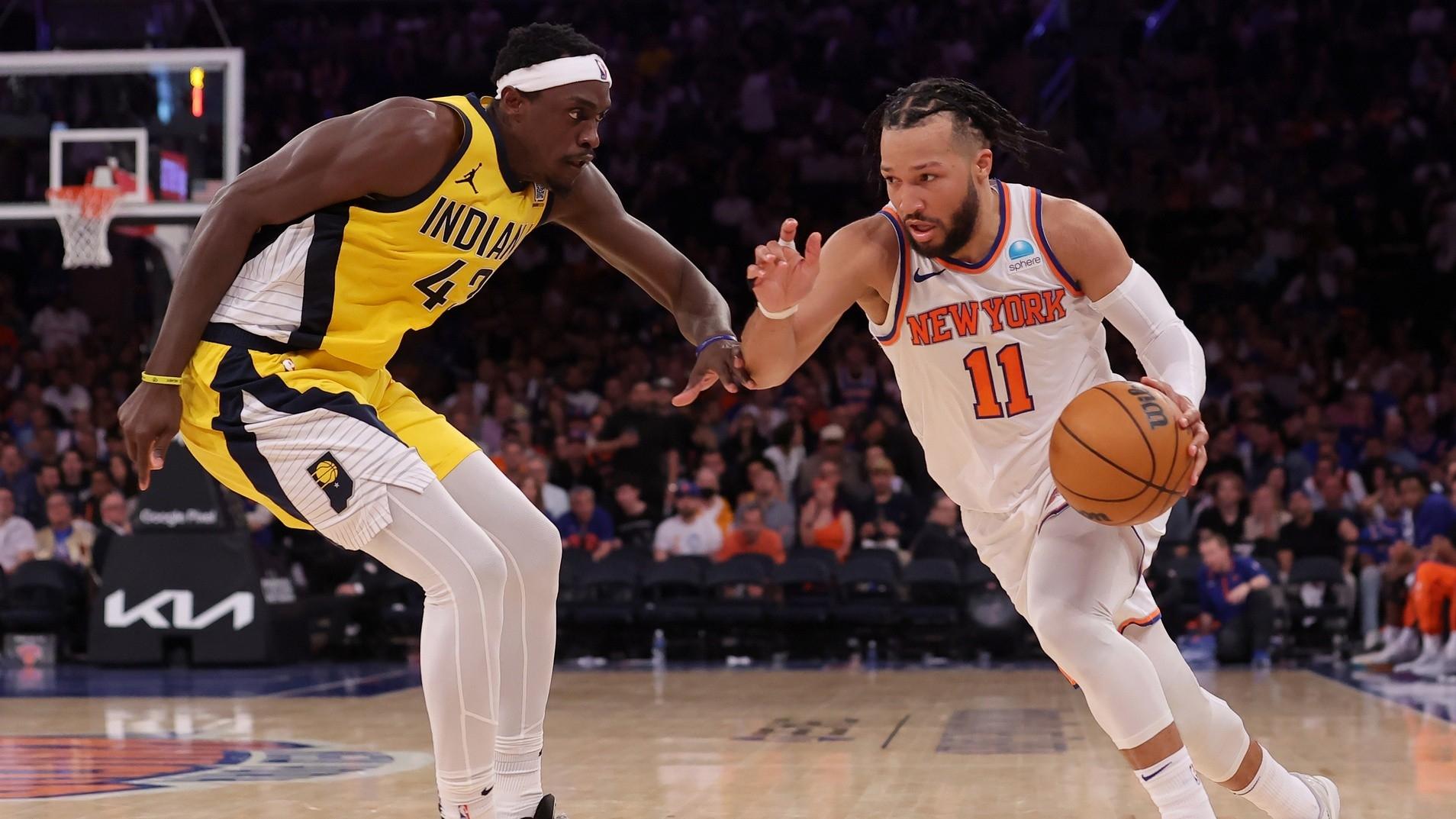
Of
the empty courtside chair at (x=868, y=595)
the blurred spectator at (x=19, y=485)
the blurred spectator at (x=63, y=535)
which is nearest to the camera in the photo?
the empty courtside chair at (x=868, y=595)

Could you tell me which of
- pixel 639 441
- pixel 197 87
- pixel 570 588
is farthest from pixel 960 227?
pixel 639 441

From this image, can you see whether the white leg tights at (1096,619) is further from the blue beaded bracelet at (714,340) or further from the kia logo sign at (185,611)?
the kia logo sign at (185,611)

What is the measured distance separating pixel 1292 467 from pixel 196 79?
9061 mm

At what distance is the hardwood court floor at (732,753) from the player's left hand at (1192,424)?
70.1 inches

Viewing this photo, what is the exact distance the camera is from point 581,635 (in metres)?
12.9

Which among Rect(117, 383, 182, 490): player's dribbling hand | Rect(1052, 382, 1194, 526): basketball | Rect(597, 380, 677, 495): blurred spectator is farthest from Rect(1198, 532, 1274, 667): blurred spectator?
Rect(117, 383, 182, 490): player's dribbling hand

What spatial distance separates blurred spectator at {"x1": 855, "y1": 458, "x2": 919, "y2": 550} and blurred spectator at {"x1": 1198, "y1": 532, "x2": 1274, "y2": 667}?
2.25 metres

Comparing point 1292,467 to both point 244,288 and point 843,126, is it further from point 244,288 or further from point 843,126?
point 244,288

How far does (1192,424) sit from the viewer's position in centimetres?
387

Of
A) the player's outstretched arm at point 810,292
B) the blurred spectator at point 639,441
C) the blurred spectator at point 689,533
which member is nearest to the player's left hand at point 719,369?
the player's outstretched arm at point 810,292

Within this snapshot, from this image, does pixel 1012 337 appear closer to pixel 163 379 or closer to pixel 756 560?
pixel 163 379

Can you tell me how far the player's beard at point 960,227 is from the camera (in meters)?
4.16

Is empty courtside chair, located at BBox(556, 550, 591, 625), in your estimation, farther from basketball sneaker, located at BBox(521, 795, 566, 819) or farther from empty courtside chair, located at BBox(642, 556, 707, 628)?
basketball sneaker, located at BBox(521, 795, 566, 819)

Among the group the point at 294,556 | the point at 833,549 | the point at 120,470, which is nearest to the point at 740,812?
the point at 833,549
